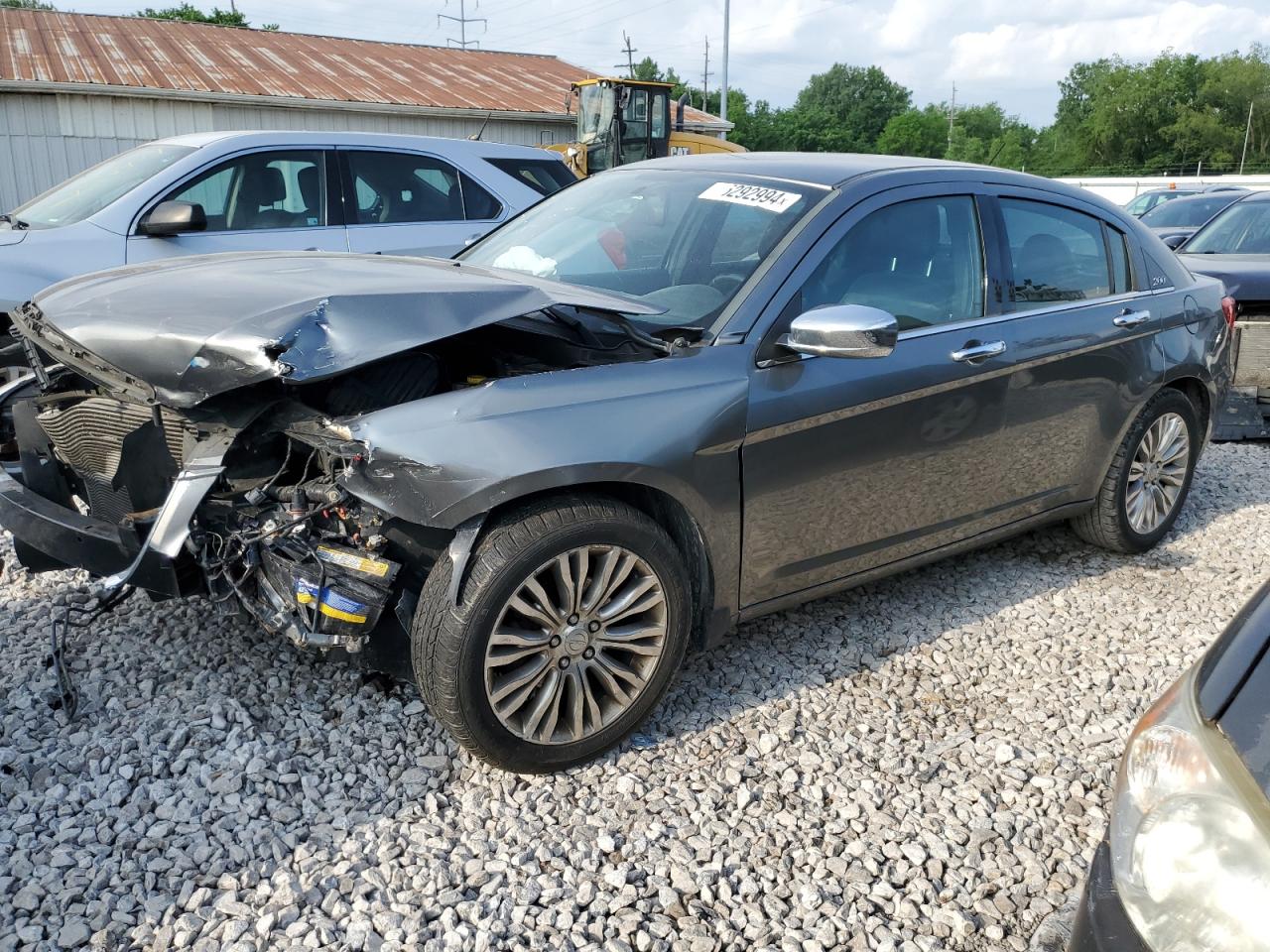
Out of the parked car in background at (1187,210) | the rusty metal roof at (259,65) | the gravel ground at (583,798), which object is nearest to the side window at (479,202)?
the gravel ground at (583,798)

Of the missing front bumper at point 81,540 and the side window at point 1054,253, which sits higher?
the side window at point 1054,253

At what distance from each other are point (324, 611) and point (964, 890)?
1.82m

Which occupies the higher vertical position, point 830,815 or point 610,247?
point 610,247

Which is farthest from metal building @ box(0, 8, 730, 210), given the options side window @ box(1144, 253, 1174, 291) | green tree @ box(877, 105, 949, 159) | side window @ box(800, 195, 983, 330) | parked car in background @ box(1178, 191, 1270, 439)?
green tree @ box(877, 105, 949, 159)

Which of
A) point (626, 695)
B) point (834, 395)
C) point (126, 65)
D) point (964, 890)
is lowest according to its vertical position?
point (964, 890)

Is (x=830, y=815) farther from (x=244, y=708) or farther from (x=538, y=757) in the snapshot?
(x=244, y=708)

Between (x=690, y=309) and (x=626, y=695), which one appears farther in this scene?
(x=690, y=309)

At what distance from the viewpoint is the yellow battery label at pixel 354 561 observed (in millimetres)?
2777

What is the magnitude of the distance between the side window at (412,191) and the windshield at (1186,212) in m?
10.5

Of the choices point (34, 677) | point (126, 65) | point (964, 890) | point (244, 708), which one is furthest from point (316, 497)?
point (126, 65)

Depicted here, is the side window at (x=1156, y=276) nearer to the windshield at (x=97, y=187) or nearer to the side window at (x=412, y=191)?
the side window at (x=412, y=191)

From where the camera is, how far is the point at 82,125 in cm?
1819

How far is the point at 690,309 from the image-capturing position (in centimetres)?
336

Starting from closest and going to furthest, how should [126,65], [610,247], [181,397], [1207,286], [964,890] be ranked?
[964,890] < [181,397] < [610,247] < [1207,286] < [126,65]
